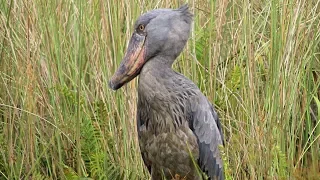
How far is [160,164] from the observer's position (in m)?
4.35

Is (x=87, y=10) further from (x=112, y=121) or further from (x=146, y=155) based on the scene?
(x=146, y=155)

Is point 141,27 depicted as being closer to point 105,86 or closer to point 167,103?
point 167,103

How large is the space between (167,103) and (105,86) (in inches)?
25.0

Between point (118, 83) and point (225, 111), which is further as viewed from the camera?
point (225, 111)

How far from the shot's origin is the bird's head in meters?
4.21

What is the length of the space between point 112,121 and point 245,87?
28.6 inches

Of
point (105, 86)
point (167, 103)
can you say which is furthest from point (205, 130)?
point (105, 86)

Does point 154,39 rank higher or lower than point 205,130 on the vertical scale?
higher

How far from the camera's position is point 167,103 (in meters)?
4.32

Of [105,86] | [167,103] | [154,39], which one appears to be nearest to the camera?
[154,39]

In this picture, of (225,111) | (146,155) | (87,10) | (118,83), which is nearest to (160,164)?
(146,155)

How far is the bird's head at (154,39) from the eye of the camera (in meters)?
4.21

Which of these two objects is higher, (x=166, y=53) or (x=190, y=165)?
(x=166, y=53)

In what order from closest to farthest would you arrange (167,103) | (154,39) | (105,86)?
(154,39) → (167,103) → (105,86)
